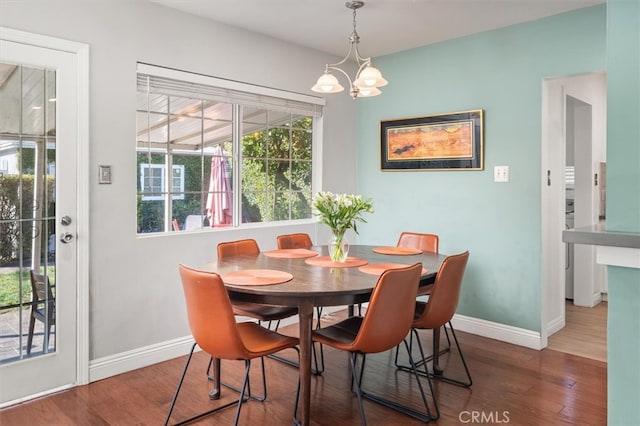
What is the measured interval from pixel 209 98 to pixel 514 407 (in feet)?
9.54

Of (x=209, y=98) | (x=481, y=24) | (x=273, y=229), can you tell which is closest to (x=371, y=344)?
(x=273, y=229)

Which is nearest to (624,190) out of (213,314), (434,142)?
(213,314)

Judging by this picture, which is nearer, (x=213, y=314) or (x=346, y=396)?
(x=213, y=314)

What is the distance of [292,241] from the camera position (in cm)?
354

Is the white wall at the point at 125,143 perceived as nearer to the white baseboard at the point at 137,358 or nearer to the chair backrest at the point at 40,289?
the white baseboard at the point at 137,358

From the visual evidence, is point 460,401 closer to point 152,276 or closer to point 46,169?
point 152,276

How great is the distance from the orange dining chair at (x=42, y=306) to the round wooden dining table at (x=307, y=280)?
3.25ft

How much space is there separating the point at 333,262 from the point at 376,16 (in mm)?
1909

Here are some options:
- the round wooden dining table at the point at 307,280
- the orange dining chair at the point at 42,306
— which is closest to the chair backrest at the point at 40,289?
the orange dining chair at the point at 42,306

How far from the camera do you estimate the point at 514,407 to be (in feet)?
8.36

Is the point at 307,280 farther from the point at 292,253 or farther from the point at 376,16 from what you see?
the point at 376,16

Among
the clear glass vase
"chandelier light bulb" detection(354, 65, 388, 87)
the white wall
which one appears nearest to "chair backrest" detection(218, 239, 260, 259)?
the white wall

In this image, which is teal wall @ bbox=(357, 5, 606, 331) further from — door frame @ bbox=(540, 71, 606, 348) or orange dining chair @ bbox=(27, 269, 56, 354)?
orange dining chair @ bbox=(27, 269, 56, 354)

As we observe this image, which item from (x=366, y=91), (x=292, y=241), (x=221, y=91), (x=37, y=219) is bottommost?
(x=292, y=241)
